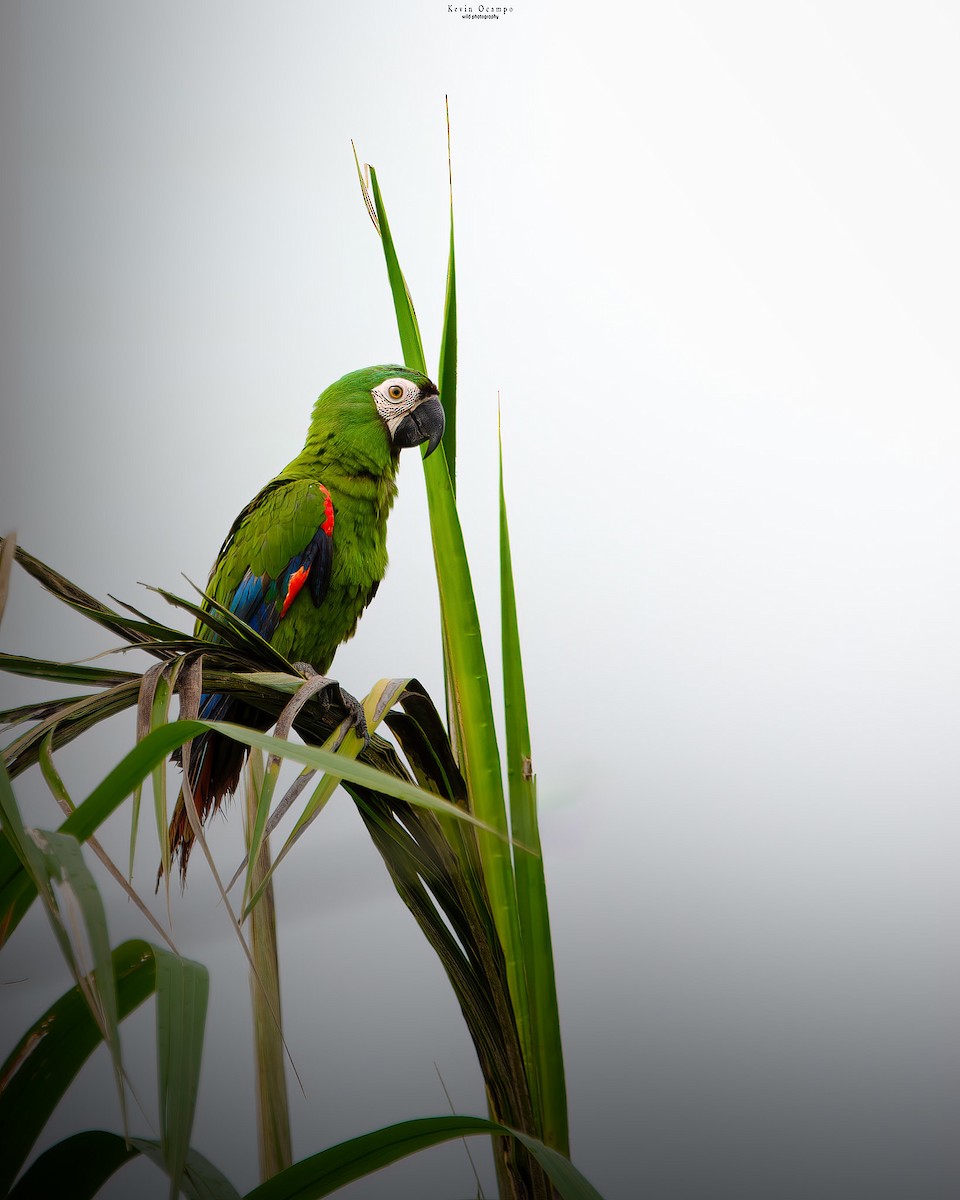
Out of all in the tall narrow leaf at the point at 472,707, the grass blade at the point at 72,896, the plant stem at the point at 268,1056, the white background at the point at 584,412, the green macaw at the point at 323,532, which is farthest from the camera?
the white background at the point at 584,412

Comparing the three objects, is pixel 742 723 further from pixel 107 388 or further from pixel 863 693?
pixel 107 388

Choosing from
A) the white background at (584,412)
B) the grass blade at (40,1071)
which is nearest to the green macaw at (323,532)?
the white background at (584,412)

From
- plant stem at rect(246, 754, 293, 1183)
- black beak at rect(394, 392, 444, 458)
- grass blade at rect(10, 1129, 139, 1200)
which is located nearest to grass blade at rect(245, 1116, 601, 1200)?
grass blade at rect(10, 1129, 139, 1200)

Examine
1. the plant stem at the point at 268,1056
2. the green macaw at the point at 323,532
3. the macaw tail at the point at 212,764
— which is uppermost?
the green macaw at the point at 323,532

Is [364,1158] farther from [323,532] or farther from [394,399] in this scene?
[394,399]

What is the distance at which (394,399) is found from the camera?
106 centimetres

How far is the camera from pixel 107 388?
128cm

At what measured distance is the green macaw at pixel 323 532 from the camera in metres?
0.96

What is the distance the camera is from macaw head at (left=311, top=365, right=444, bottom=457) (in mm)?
1044

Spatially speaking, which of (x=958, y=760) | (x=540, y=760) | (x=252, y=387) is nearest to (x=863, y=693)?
(x=958, y=760)

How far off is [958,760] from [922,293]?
689mm

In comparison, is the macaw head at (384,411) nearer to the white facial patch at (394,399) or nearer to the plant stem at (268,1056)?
the white facial patch at (394,399)

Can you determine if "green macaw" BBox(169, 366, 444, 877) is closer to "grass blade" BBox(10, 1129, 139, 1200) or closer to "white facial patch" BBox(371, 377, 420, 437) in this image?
"white facial patch" BBox(371, 377, 420, 437)

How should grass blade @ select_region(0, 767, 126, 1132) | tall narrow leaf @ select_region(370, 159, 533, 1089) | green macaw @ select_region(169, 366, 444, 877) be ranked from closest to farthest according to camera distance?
grass blade @ select_region(0, 767, 126, 1132)
tall narrow leaf @ select_region(370, 159, 533, 1089)
green macaw @ select_region(169, 366, 444, 877)
